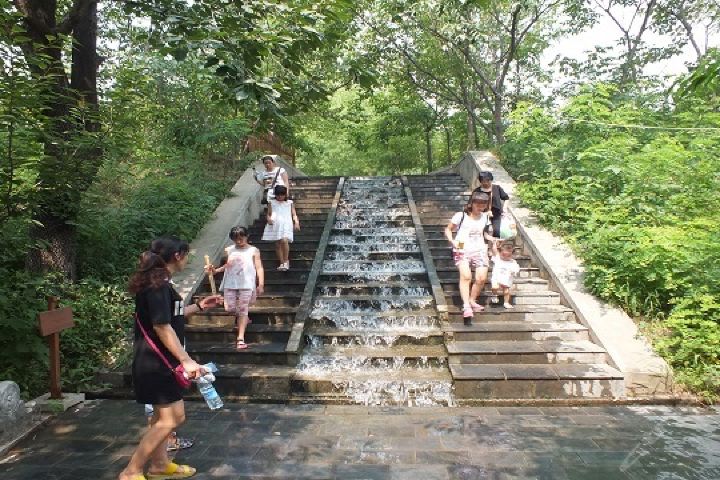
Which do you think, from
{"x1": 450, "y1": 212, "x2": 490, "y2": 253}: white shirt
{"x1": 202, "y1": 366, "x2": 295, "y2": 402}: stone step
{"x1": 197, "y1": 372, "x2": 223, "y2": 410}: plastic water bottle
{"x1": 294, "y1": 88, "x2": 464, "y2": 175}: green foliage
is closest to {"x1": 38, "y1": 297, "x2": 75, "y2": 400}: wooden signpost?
{"x1": 202, "y1": 366, "x2": 295, "y2": 402}: stone step

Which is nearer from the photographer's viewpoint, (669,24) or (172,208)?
(172,208)

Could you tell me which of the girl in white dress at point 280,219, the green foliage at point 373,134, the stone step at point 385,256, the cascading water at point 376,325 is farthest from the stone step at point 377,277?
the green foliage at point 373,134

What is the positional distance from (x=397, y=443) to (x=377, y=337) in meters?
2.27

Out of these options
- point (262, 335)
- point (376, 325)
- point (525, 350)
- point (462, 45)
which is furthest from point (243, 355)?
point (462, 45)

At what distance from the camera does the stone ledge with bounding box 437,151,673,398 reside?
220 inches

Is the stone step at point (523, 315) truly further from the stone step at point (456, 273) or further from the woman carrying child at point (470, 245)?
the stone step at point (456, 273)

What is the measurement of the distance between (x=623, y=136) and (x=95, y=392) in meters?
10.2

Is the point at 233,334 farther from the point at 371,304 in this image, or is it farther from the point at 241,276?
the point at 371,304

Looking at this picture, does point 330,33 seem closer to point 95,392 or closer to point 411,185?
point 95,392

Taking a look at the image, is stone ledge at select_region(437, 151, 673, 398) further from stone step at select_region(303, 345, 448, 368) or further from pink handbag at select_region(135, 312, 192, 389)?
pink handbag at select_region(135, 312, 192, 389)

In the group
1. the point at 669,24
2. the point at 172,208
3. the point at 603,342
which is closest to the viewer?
the point at 603,342

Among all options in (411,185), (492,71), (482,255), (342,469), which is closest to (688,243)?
(482,255)

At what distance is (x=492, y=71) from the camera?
17875 mm

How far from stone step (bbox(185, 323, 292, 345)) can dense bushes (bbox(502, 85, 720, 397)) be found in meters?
4.73
